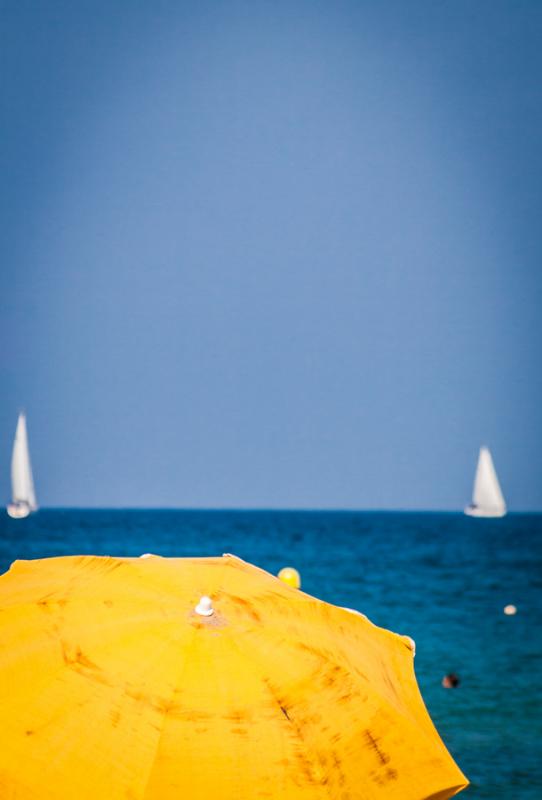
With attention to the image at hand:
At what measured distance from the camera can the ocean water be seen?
12.5 m

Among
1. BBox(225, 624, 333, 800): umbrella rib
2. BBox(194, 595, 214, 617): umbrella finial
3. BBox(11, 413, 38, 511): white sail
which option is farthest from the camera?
BBox(11, 413, 38, 511): white sail

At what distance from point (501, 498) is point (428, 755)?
2982 inches

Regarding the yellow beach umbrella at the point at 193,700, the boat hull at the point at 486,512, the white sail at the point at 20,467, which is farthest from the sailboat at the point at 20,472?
the yellow beach umbrella at the point at 193,700

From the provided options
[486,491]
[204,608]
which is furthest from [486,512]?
[204,608]

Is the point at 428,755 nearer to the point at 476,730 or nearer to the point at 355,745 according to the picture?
the point at 355,745

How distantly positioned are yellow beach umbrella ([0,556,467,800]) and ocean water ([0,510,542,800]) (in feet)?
22.4

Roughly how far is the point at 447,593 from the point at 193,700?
30381 millimetres

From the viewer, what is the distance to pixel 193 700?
158 inches

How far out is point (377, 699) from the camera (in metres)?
4.46

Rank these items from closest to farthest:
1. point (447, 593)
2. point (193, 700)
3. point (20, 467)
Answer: point (193, 700), point (447, 593), point (20, 467)

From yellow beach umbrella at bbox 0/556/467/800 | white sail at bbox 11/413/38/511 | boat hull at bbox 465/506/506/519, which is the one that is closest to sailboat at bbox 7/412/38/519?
white sail at bbox 11/413/38/511

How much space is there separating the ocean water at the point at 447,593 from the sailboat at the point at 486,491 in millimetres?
2165

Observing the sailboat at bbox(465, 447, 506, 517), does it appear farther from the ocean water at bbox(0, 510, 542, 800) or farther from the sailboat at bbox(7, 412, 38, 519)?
the sailboat at bbox(7, 412, 38, 519)

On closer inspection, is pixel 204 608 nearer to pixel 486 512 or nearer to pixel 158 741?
pixel 158 741
